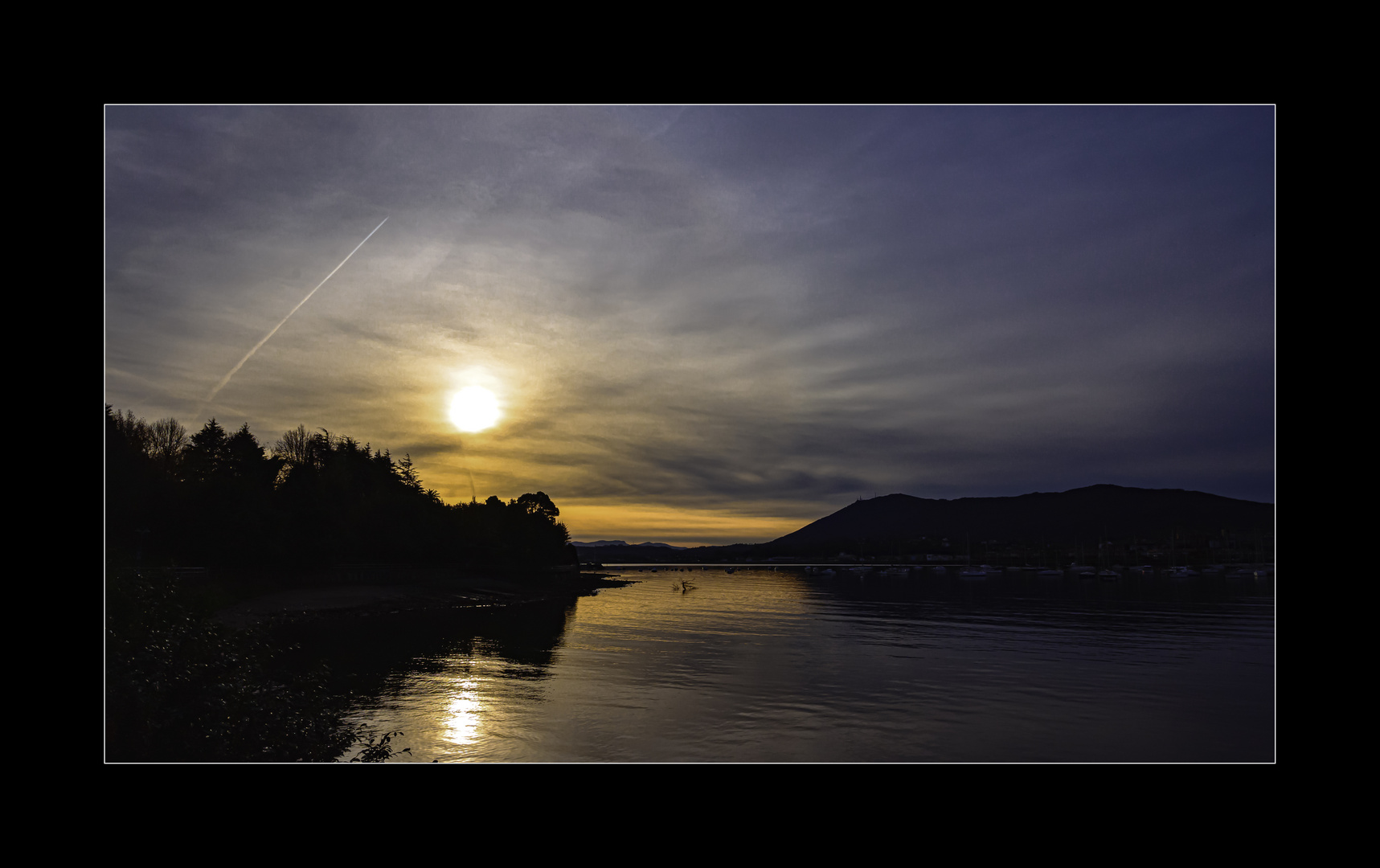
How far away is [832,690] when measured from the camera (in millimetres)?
40875

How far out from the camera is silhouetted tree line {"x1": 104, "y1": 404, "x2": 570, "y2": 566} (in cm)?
7481

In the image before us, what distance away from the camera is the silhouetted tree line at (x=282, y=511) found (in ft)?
245

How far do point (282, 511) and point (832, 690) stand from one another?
72541 mm

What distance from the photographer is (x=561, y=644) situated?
2463 inches

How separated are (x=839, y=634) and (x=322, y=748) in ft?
186

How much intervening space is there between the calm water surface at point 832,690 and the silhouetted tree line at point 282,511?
16.8m

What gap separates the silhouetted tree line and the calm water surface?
16796 mm

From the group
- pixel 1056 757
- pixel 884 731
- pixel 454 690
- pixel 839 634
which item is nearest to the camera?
pixel 1056 757

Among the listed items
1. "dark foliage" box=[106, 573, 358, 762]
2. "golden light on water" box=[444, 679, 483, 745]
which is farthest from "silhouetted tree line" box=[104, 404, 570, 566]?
"golden light on water" box=[444, 679, 483, 745]

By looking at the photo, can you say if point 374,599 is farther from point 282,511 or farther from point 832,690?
point 832,690

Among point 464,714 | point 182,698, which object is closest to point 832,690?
point 464,714

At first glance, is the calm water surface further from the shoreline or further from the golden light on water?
the shoreline
